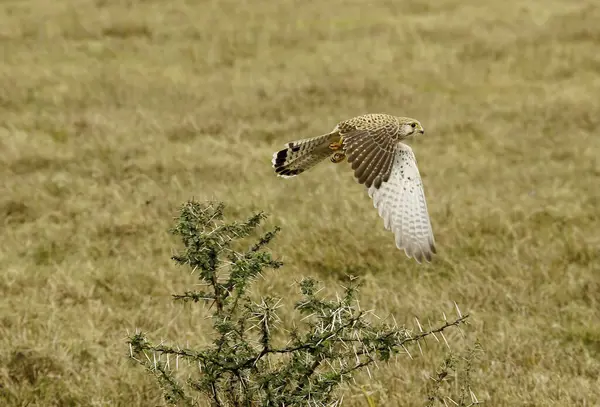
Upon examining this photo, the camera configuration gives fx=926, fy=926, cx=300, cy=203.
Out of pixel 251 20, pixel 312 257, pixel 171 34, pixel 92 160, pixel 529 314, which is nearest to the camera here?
pixel 529 314

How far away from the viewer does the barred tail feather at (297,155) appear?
511 cm

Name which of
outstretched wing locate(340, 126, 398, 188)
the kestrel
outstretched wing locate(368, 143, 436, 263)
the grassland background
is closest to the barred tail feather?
the kestrel

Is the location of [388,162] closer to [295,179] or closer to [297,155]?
[297,155]

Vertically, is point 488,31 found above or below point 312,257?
below

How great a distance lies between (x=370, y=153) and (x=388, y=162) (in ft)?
0.37

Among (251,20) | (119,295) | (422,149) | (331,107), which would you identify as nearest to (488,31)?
(251,20)

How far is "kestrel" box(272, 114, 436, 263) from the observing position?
15.7ft

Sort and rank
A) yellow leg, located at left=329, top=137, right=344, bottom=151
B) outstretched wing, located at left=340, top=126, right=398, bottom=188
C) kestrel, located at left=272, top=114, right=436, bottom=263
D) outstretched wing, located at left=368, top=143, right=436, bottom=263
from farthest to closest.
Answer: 1. yellow leg, located at left=329, top=137, right=344, bottom=151
2. outstretched wing, located at left=368, top=143, right=436, bottom=263
3. kestrel, located at left=272, top=114, right=436, bottom=263
4. outstretched wing, located at left=340, top=126, right=398, bottom=188

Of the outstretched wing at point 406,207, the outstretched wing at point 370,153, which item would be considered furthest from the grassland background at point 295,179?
the outstretched wing at point 370,153

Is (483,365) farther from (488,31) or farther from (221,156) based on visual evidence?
(488,31)

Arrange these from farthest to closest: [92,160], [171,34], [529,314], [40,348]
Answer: [171,34], [92,160], [529,314], [40,348]

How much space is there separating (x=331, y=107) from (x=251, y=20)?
4789 mm

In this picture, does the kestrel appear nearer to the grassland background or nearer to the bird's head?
the bird's head

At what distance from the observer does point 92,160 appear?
8.67m
